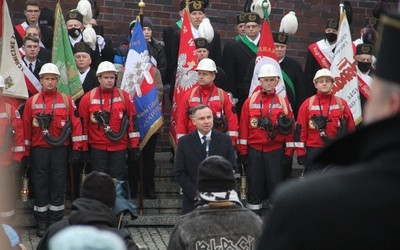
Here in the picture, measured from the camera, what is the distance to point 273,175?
13.2m

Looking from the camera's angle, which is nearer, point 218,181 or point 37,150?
point 218,181

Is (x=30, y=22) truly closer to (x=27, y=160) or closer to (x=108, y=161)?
(x=27, y=160)

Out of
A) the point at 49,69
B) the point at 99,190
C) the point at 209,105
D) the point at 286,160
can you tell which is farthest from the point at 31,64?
the point at 99,190

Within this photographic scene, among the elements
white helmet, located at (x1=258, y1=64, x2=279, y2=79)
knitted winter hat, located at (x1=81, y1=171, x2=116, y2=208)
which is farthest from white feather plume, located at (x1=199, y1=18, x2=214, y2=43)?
knitted winter hat, located at (x1=81, y1=171, x2=116, y2=208)

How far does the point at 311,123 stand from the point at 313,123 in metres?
0.03

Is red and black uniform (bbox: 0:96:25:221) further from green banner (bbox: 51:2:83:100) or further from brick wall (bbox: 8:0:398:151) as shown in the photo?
brick wall (bbox: 8:0:398:151)

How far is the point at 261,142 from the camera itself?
1318 cm

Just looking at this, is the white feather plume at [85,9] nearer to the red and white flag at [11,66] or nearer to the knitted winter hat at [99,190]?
the red and white flag at [11,66]

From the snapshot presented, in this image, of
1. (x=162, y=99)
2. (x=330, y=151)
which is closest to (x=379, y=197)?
(x=330, y=151)

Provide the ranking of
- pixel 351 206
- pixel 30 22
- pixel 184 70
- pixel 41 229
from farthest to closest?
pixel 30 22
pixel 184 70
pixel 41 229
pixel 351 206

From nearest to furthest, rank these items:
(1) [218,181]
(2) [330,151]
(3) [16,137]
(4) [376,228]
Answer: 1. (4) [376,228]
2. (2) [330,151]
3. (1) [218,181]
4. (3) [16,137]

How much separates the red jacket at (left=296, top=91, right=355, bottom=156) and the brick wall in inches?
126

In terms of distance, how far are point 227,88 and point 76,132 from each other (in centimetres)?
256

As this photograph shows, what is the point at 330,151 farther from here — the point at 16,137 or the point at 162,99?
the point at 162,99
